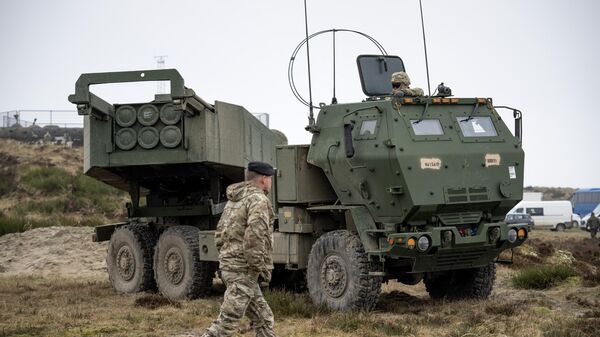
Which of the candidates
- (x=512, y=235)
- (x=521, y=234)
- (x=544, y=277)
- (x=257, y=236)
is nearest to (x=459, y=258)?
(x=512, y=235)

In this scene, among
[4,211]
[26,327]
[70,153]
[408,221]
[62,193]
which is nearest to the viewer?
[26,327]

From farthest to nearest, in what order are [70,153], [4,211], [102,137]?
1. [70,153]
2. [4,211]
3. [102,137]

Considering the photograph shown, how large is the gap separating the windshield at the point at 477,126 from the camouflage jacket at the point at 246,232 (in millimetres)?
4519

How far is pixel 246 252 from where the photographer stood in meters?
8.73

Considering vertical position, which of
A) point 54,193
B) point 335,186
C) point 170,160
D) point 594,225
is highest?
point 54,193

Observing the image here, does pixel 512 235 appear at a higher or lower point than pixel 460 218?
lower

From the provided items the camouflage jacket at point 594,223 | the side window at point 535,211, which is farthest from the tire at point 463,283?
the side window at point 535,211

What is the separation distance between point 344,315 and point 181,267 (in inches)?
188

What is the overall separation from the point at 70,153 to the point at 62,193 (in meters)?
7.55

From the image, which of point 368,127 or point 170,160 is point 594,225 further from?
point 368,127

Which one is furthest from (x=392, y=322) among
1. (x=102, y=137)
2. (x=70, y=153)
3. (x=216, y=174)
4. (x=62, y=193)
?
(x=70, y=153)

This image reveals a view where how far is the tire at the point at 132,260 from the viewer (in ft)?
54.0

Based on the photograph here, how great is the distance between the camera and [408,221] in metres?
12.2

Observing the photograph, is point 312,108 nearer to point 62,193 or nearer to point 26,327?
point 26,327
